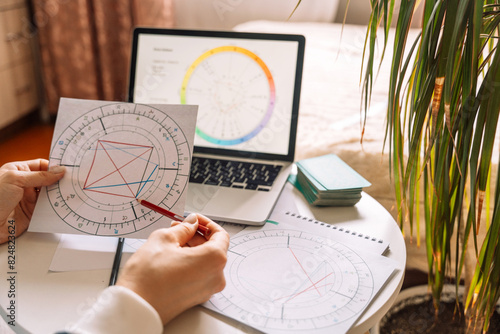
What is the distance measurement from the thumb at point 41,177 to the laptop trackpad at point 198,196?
0.76 ft

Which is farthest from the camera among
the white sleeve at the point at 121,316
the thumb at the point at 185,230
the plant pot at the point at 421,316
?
the plant pot at the point at 421,316

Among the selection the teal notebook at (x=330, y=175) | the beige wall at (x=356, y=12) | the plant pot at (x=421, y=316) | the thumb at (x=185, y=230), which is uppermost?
the beige wall at (x=356, y=12)

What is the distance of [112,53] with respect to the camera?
105 inches

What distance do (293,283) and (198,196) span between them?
31 cm

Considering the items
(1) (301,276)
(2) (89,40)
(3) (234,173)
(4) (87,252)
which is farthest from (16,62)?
(1) (301,276)

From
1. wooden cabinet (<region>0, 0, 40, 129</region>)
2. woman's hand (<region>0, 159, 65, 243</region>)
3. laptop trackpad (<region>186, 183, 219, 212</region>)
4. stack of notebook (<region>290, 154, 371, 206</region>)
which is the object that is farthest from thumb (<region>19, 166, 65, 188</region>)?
wooden cabinet (<region>0, 0, 40, 129</region>)

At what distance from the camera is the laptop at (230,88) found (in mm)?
1002

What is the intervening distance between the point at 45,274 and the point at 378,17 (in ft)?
2.09

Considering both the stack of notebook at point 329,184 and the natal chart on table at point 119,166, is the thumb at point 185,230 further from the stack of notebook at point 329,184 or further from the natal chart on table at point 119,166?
the stack of notebook at point 329,184

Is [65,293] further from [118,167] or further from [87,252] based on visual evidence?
[118,167]

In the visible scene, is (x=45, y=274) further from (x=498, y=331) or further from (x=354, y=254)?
(x=498, y=331)

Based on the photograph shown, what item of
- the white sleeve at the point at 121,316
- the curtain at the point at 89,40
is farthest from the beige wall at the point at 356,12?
the white sleeve at the point at 121,316

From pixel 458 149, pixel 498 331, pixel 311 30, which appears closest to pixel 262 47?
pixel 458 149

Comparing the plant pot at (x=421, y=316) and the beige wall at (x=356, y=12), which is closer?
the plant pot at (x=421, y=316)
